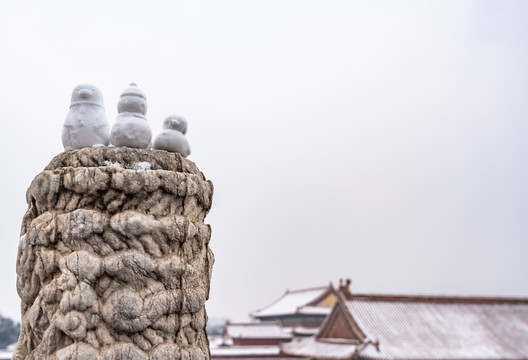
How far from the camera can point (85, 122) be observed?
336 centimetres

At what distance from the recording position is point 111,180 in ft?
9.89

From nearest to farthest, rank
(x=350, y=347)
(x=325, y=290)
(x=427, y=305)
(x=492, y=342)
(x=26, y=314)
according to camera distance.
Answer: (x=26, y=314) → (x=350, y=347) → (x=492, y=342) → (x=427, y=305) → (x=325, y=290)

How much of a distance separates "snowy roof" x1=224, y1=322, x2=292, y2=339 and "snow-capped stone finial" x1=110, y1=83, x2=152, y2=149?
26784mm

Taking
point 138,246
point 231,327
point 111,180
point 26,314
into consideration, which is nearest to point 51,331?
point 26,314

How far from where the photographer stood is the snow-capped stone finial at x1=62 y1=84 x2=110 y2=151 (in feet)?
11.0

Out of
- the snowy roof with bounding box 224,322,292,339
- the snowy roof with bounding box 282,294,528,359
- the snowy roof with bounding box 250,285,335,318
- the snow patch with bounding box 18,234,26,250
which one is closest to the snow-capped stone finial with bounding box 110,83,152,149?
the snow patch with bounding box 18,234,26,250

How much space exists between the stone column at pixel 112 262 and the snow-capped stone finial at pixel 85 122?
0.15 m

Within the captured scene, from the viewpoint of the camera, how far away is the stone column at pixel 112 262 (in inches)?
112

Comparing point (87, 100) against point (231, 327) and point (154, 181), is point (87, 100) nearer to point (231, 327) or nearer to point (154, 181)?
point (154, 181)

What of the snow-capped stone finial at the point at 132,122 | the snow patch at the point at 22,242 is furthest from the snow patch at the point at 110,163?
the snow patch at the point at 22,242

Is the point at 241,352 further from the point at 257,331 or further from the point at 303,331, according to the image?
the point at 303,331

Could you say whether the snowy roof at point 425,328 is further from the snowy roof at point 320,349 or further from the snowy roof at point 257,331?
the snowy roof at point 257,331

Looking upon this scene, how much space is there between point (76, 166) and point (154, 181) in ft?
1.56

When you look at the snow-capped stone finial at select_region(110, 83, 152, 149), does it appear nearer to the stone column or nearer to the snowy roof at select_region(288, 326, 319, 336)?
the stone column
